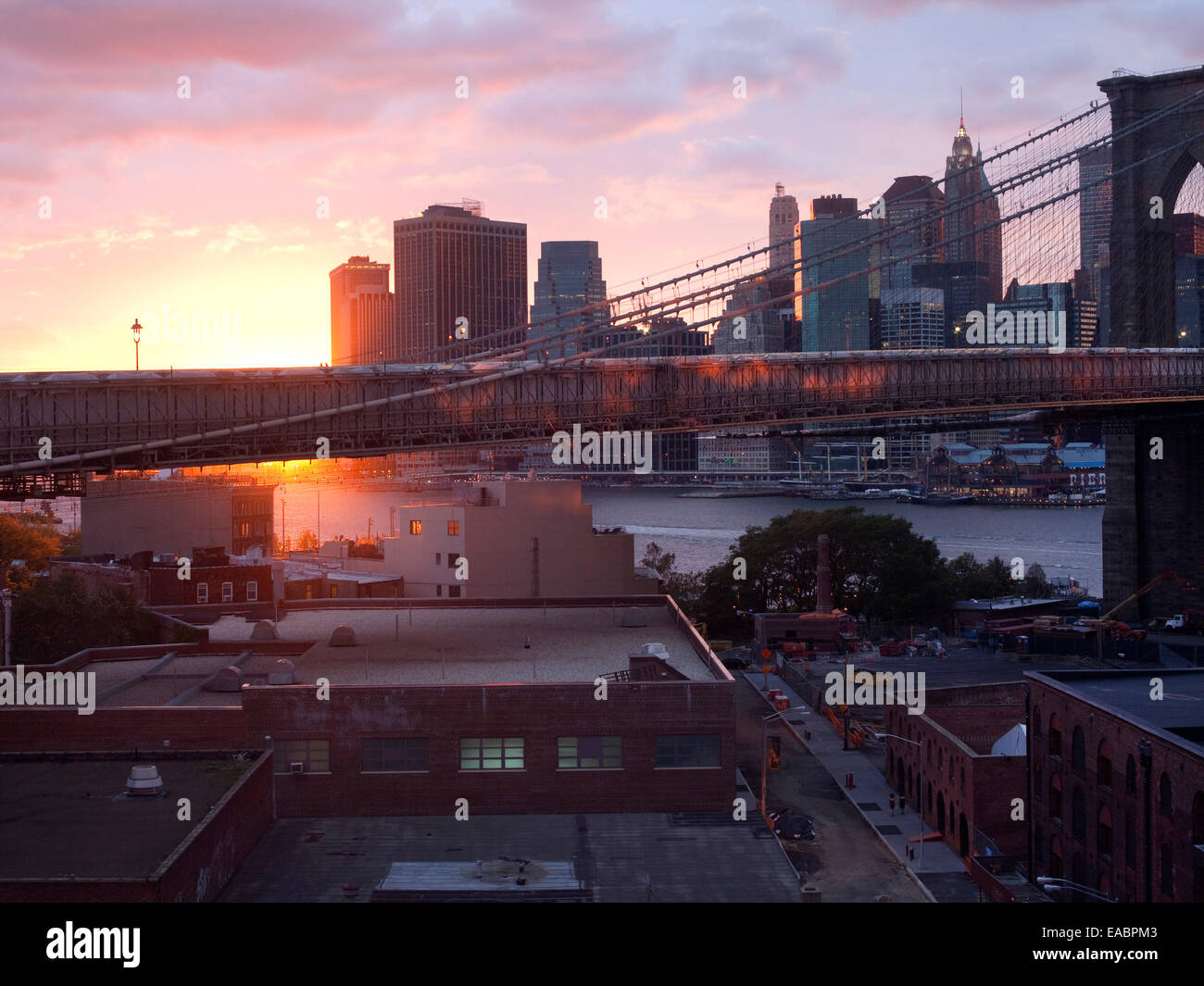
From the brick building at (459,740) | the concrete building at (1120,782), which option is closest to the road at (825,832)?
the brick building at (459,740)

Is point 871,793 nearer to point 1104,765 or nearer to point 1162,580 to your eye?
point 1104,765

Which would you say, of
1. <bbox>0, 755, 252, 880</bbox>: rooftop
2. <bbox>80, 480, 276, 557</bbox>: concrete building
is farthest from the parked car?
<bbox>80, 480, 276, 557</bbox>: concrete building

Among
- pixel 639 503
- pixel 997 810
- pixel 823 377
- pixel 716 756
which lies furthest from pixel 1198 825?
pixel 639 503

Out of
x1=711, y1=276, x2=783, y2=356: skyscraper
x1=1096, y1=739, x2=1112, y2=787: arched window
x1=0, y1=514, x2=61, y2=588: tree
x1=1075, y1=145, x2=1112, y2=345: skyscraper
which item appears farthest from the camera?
x1=711, y1=276, x2=783, y2=356: skyscraper

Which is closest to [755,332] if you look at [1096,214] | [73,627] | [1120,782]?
[1096,214]

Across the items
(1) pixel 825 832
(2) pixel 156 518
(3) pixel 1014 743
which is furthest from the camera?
(2) pixel 156 518

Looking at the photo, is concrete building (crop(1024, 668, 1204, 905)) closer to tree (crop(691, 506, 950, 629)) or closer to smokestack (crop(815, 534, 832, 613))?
smokestack (crop(815, 534, 832, 613))

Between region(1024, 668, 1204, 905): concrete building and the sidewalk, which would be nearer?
region(1024, 668, 1204, 905): concrete building
